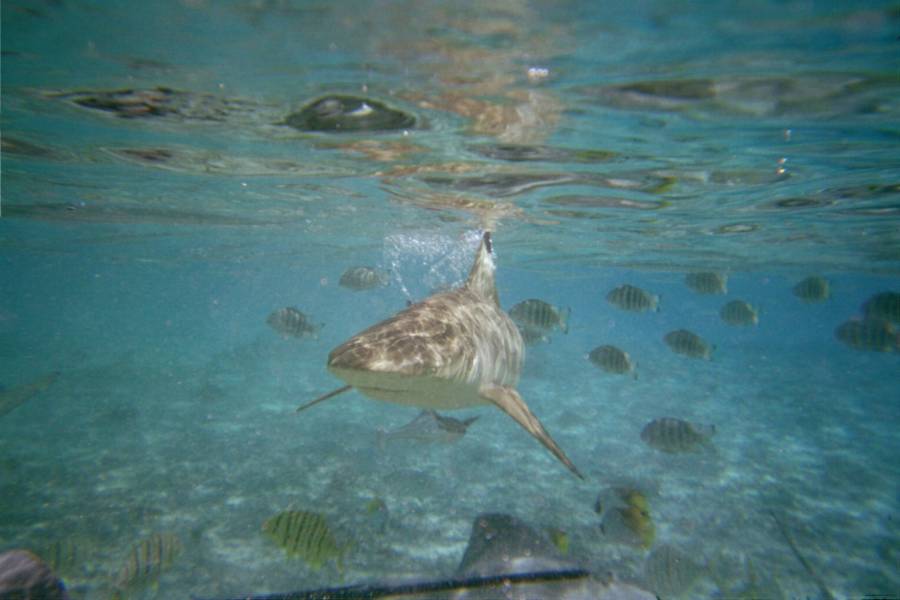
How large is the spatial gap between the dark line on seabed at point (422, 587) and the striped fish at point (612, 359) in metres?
6.72

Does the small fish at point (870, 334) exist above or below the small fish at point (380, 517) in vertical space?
above

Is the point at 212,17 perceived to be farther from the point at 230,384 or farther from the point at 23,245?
the point at 23,245

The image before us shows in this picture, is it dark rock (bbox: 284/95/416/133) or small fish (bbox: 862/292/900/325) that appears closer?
dark rock (bbox: 284/95/416/133)

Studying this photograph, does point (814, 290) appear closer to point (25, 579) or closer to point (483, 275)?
point (483, 275)

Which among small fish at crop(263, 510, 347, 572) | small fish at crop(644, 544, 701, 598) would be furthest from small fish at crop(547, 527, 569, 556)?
small fish at crop(263, 510, 347, 572)

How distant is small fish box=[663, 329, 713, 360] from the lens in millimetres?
9898

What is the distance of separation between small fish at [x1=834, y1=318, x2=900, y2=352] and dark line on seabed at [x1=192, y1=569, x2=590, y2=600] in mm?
10179

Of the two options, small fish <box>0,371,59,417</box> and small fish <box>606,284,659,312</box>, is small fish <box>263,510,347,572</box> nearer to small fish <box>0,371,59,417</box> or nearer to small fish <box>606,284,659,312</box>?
small fish <box>606,284,659,312</box>

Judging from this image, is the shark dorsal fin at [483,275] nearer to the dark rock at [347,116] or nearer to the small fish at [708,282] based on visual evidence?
the dark rock at [347,116]

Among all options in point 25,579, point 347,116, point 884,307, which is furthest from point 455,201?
point 25,579

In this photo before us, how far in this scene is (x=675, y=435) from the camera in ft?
26.4

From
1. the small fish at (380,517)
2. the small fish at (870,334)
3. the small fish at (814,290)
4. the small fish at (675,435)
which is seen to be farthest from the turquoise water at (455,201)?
the small fish at (870,334)

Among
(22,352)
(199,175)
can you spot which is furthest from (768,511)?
(22,352)

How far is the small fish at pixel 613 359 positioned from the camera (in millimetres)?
9234
